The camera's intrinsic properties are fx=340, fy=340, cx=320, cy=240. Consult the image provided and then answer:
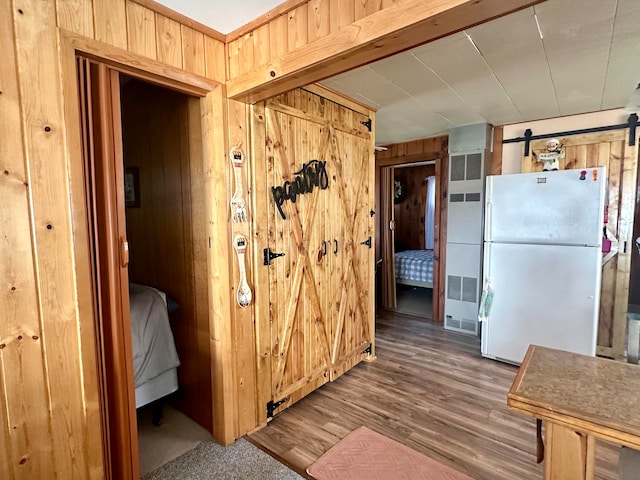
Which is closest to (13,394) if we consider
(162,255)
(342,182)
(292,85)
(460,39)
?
(162,255)

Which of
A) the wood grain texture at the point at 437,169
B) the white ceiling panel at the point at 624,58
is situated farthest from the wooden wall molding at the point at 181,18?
the wood grain texture at the point at 437,169

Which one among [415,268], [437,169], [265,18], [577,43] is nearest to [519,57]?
[577,43]

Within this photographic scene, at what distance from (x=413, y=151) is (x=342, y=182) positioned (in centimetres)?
210

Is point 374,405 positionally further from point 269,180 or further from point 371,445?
point 269,180

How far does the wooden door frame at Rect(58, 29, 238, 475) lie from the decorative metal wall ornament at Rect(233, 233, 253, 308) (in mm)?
65

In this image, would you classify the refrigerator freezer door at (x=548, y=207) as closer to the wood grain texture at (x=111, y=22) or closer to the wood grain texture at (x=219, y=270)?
the wood grain texture at (x=219, y=270)

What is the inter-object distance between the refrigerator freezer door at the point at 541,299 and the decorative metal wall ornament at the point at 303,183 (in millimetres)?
1780

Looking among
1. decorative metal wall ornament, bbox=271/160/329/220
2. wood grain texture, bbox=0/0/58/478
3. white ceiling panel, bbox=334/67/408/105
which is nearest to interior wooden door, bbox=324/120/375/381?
decorative metal wall ornament, bbox=271/160/329/220

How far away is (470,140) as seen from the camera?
12.7 ft

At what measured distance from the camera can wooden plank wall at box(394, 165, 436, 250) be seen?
6953 millimetres

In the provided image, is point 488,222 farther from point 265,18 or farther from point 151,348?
point 151,348

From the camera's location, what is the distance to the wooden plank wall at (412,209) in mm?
6953

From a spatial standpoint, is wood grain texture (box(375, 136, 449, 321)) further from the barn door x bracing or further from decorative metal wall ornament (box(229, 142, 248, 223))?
decorative metal wall ornament (box(229, 142, 248, 223))

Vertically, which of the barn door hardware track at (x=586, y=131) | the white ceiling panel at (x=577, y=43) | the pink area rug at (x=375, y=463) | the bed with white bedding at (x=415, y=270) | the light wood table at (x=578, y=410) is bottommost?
the pink area rug at (x=375, y=463)
